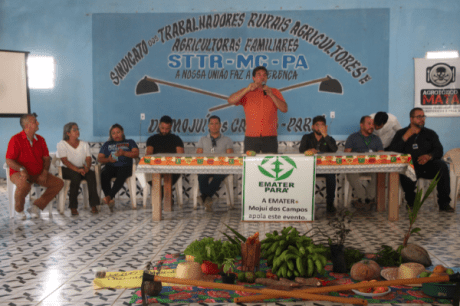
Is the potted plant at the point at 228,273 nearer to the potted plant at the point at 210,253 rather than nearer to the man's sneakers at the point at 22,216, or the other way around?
the potted plant at the point at 210,253

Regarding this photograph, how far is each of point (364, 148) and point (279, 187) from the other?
5.43ft

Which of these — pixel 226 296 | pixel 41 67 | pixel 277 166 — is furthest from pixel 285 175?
pixel 41 67

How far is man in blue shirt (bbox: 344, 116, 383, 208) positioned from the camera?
5785 mm

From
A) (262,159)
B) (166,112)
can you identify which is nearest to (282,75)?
(166,112)

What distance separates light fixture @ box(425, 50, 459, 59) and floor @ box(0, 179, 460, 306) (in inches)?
88.9

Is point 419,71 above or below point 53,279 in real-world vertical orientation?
above

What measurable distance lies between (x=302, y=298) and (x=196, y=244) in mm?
994

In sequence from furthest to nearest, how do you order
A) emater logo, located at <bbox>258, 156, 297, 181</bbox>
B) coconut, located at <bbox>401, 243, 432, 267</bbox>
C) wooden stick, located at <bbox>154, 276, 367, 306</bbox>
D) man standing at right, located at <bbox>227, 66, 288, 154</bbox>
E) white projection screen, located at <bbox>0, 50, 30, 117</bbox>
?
white projection screen, located at <bbox>0, 50, 30, 117</bbox>
man standing at right, located at <bbox>227, 66, 288, 154</bbox>
emater logo, located at <bbox>258, 156, 297, 181</bbox>
coconut, located at <bbox>401, 243, 432, 267</bbox>
wooden stick, located at <bbox>154, 276, 367, 306</bbox>

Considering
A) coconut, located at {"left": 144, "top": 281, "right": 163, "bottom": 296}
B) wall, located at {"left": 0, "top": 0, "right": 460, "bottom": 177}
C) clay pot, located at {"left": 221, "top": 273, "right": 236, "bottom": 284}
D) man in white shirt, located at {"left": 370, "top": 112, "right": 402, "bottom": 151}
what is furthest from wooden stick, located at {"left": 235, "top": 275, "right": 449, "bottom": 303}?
wall, located at {"left": 0, "top": 0, "right": 460, "bottom": 177}

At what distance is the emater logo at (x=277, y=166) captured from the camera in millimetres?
4719

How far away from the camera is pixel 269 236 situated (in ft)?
11.0

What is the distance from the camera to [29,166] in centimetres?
527

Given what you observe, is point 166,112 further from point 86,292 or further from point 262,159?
point 86,292

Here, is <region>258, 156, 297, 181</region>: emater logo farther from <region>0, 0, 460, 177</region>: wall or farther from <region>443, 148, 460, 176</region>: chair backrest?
<region>443, 148, 460, 176</region>: chair backrest
